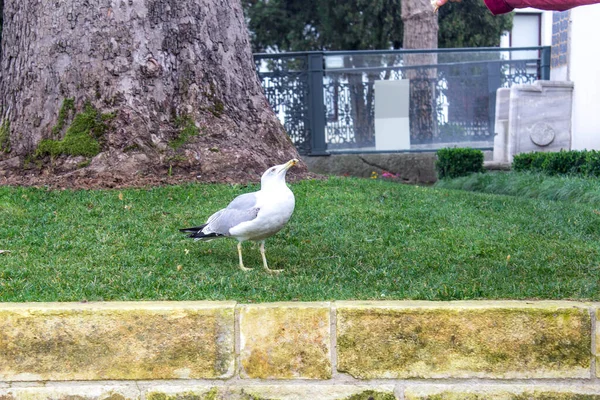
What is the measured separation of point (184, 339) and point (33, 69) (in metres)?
4.13

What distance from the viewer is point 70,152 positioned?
6512mm

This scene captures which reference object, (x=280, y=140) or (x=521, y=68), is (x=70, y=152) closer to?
(x=280, y=140)

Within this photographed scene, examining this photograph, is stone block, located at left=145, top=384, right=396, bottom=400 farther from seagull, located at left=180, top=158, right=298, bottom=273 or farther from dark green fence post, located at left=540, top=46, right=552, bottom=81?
dark green fence post, located at left=540, top=46, right=552, bottom=81

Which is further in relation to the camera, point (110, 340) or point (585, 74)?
point (585, 74)

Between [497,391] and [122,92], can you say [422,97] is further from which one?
[497,391]

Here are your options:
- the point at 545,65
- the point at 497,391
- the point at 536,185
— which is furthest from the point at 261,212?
the point at 545,65

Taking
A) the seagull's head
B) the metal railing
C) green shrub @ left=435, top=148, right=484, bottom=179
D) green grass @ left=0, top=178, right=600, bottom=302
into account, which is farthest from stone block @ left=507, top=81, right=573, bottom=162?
the seagull's head

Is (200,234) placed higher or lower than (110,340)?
higher

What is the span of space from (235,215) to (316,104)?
31.1ft

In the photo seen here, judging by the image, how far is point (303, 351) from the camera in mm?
3582

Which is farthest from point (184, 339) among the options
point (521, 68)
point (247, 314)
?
point (521, 68)

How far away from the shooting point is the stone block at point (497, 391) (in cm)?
354

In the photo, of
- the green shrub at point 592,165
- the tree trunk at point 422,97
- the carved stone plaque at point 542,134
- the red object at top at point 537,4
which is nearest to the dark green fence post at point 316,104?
the tree trunk at point 422,97

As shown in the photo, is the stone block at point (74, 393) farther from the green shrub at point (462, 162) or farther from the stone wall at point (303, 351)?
the green shrub at point (462, 162)
